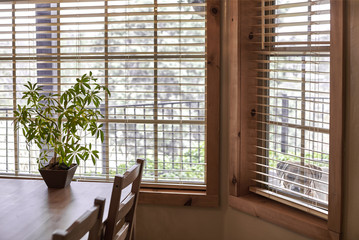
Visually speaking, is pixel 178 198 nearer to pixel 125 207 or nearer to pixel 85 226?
pixel 125 207

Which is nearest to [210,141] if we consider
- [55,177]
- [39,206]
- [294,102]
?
[294,102]

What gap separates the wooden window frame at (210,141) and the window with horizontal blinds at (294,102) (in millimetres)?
302

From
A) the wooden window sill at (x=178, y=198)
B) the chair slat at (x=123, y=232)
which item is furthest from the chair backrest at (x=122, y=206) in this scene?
the wooden window sill at (x=178, y=198)

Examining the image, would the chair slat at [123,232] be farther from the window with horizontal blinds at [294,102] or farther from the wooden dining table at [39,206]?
the window with horizontal blinds at [294,102]

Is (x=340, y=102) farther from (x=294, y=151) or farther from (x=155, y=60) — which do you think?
(x=155, y=60)

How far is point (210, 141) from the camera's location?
3330 millimetres

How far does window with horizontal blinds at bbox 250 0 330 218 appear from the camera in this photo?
2.62 m

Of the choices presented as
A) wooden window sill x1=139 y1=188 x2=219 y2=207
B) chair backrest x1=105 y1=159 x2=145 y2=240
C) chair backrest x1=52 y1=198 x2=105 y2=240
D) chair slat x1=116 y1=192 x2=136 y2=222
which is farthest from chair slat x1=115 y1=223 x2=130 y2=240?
wooden window sill x1=139 y1=188 x2=219 y2=207

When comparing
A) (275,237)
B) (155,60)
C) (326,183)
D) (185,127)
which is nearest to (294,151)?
(326,183)

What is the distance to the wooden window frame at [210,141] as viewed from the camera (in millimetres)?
3264

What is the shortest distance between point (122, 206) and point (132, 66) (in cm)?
148

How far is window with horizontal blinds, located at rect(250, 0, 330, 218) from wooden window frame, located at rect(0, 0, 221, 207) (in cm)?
30

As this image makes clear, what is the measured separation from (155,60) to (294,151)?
123 centimetres

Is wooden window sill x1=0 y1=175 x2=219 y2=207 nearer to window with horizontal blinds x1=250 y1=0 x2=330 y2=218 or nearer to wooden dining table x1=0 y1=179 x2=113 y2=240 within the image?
window with horizontal blinds x1=250 y1=0 x2=330 y2=218
